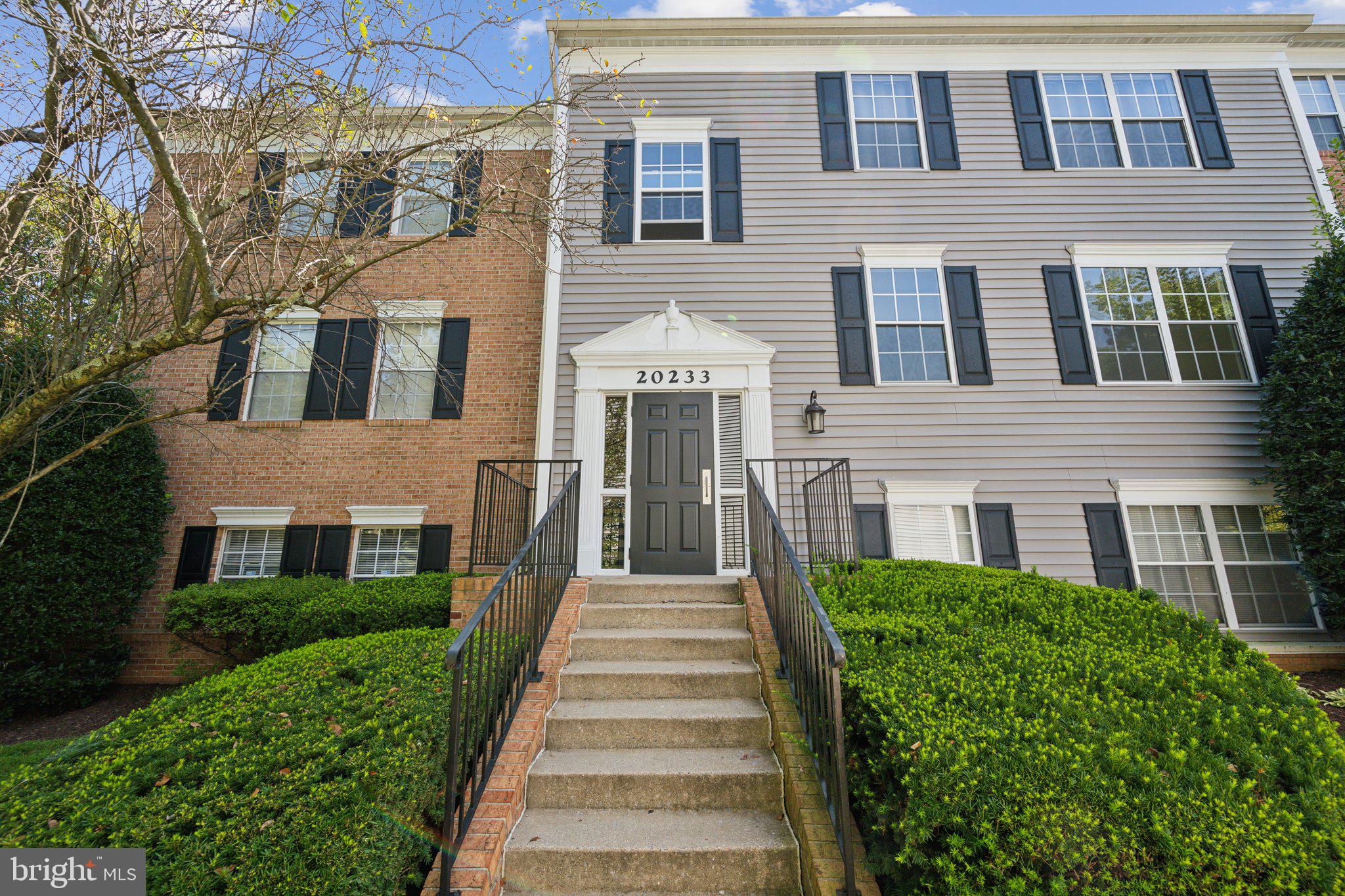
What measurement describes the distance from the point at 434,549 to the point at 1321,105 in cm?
1388

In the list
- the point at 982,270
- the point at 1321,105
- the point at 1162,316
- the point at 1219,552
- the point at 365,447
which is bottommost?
the point at 1219,552

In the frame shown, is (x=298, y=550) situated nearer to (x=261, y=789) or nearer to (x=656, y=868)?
(x=261, y=789)

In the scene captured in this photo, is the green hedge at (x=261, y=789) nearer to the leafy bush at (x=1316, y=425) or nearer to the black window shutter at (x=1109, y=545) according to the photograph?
the black window shutter at (x=1109, y=545)

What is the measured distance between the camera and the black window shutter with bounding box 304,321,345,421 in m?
7.62

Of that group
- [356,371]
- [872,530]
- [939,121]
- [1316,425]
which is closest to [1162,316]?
[1316,425]

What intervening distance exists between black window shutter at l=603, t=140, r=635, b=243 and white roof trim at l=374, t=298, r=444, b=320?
263 cm

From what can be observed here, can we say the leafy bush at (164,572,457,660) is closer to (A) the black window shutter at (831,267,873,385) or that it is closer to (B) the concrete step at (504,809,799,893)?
(B) the concrete step at (504,809,799,893)

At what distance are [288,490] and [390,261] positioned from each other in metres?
3.42

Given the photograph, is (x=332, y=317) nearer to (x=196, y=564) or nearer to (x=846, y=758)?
(x=196, y=564)

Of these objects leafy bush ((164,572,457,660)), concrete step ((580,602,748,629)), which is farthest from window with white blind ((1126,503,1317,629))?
leafy bush ((164,572,457,660))

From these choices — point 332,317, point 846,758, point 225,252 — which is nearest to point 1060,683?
point 846,758

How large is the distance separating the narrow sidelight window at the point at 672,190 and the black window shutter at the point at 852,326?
1.90 meters

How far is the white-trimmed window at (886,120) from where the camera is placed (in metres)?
7.59

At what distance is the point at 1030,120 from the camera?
7.67 m
